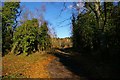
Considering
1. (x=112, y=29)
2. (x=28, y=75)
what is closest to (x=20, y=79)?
(x=28, y=75)

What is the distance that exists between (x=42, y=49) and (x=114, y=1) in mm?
13755

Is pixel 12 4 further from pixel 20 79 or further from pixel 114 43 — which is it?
pixel 20 79

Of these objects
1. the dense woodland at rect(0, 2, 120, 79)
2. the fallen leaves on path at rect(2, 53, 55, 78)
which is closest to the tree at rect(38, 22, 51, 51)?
the dense woodland at rect(0, 2, 120, 79)

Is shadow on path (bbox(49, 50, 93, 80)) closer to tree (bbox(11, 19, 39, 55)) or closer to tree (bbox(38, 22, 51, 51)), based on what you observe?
tree (bbox(11, 19, 39, 55))

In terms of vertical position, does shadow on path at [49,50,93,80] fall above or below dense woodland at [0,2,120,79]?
below

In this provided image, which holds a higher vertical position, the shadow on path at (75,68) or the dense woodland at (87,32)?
the dense woodland at (87,32)

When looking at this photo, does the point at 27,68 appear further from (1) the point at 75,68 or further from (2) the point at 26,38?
(2) the point at 26,38

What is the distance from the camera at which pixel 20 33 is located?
28.8 meters

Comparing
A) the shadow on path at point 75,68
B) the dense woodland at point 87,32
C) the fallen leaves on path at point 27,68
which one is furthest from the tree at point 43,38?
the shadow on path at point 75,68

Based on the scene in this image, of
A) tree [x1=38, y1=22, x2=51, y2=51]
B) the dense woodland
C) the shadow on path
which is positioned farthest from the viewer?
tree [x1=38, y1=22, x2=51, y2=51]

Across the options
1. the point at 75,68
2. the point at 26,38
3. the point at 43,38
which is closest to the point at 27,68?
the point at 75,68

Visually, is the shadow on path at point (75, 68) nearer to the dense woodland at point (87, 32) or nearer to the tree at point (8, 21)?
the dense woodland at point (87, 32)

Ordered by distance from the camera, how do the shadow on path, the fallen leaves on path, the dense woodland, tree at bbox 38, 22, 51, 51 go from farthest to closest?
1. tree at bbox 38, 22, 51, 51
2. the dense woodland
3. the fallen leaves on path
4. the shadow on path

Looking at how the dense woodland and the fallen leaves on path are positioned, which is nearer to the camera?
the fallen leaves on path
